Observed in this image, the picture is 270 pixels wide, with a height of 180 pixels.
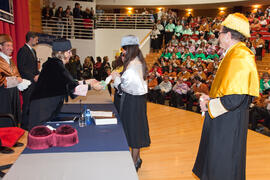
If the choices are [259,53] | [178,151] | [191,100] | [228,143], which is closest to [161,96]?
[191,100]

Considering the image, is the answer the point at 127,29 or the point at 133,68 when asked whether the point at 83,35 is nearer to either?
the point at 127,29

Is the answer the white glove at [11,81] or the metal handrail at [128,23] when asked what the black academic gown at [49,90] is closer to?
the white glove at [11,81]

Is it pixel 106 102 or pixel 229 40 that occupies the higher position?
pixel 229 40

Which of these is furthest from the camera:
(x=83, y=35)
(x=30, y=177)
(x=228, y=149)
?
(x=83, y=35)

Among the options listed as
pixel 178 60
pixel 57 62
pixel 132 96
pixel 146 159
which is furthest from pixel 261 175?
pixel 178 60

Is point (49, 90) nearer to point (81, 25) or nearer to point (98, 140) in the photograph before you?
point (98, 140)

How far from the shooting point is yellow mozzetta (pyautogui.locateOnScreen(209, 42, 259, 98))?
5.81 feet

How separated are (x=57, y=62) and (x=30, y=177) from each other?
118 cm

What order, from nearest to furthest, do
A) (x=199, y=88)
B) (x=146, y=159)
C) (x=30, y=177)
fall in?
(x=30, y=177) → (x=146, y=159) → (x=199, y=88)

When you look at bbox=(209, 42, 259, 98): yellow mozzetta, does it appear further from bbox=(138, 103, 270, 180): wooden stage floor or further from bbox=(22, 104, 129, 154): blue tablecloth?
bbox=(138, 103, 270, 180): wooden stage floor

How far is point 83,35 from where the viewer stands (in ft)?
41.0

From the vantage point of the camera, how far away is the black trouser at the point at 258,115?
4945 millimetres

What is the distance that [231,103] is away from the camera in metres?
1.80

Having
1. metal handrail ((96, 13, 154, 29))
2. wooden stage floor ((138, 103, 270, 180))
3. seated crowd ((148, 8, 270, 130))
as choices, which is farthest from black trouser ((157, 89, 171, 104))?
metal handrail ((96, 13, 154, 29))
